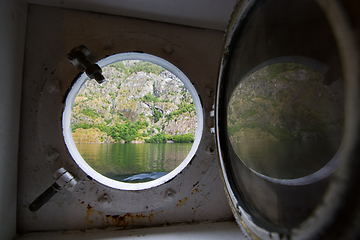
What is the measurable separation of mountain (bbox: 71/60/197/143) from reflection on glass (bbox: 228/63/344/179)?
835cm

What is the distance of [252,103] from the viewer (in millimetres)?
635

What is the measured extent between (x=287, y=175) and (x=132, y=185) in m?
0.65

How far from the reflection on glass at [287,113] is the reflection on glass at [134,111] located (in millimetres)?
7340

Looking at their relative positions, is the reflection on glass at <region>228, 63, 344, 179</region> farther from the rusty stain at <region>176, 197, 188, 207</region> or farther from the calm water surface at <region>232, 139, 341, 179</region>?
the rusty stain at <region>176, 197, 188, 207</region>

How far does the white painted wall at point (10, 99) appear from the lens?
634mm

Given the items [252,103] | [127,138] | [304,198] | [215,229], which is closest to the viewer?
[304,198]

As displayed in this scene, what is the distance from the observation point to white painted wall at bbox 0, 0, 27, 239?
0.63 metres

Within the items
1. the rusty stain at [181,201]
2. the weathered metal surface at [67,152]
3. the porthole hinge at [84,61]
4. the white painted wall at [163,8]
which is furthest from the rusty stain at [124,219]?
the white painted wall at [163,8]

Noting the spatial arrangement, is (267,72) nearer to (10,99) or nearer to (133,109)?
(10,99)

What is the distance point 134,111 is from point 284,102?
991 centimetres

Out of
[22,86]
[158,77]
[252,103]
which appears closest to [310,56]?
[252,103]

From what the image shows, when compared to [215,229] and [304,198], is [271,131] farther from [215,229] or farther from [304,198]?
[215,229]

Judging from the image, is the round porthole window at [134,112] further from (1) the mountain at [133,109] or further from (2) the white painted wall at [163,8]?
(2) the white painted wall at [163,8]

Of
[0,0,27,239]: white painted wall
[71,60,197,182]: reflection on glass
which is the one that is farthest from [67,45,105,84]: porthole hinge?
[71,60,197,182]: reflection on glass
